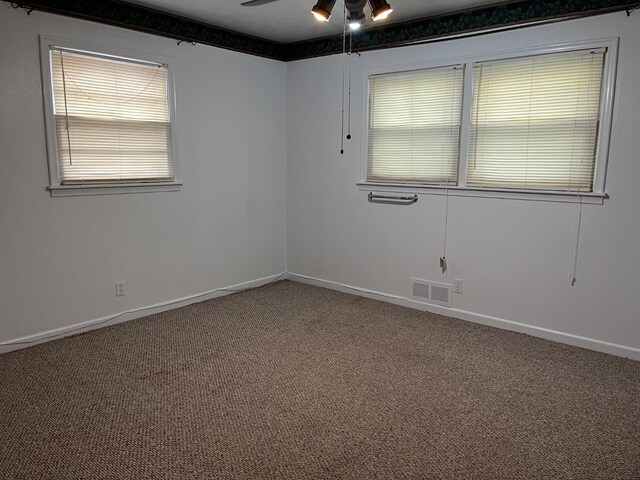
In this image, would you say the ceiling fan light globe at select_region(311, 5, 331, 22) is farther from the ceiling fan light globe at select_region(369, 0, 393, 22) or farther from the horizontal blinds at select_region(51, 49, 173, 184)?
the horizontal blinds at select_region(51, 49, 173, 184)

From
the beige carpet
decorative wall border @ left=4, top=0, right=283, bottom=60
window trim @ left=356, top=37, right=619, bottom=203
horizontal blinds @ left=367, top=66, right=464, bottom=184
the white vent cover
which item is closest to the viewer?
the beige carpet

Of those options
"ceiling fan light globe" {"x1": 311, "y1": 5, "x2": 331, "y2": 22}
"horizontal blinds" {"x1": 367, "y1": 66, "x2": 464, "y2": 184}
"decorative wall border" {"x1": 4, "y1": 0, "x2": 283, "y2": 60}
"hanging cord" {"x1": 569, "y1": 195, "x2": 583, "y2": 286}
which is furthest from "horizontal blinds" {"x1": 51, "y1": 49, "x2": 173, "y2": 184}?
"hanging cord" {"x1": 569, "y1": 195, "x2": 583, "y2": 286}

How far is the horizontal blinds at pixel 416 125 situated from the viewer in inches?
151

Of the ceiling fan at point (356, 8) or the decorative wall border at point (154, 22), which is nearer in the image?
the ceiling fan at point (356, 8)

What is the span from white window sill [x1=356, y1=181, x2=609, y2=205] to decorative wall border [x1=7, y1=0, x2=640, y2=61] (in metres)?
1.21

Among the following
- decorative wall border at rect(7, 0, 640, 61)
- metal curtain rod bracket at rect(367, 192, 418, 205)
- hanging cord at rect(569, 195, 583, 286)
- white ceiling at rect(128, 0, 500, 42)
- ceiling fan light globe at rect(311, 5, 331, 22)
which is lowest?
hanging cord at rect(569, 195, 583, 286)

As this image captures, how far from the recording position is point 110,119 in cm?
355

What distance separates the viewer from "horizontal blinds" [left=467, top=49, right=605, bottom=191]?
3.22 metres

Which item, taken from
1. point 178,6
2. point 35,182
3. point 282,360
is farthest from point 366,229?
point 35,182

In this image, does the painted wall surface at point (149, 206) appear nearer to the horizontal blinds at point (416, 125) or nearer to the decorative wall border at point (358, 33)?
the decorative wall border at point (358, 33)

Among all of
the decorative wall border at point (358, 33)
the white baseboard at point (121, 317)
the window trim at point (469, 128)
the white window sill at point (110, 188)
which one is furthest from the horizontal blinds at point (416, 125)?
the white window sill at point (110, 188)

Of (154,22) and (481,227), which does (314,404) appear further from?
(154,22)

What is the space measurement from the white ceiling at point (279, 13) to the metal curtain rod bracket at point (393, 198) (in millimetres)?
1489

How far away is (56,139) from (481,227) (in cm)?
327
